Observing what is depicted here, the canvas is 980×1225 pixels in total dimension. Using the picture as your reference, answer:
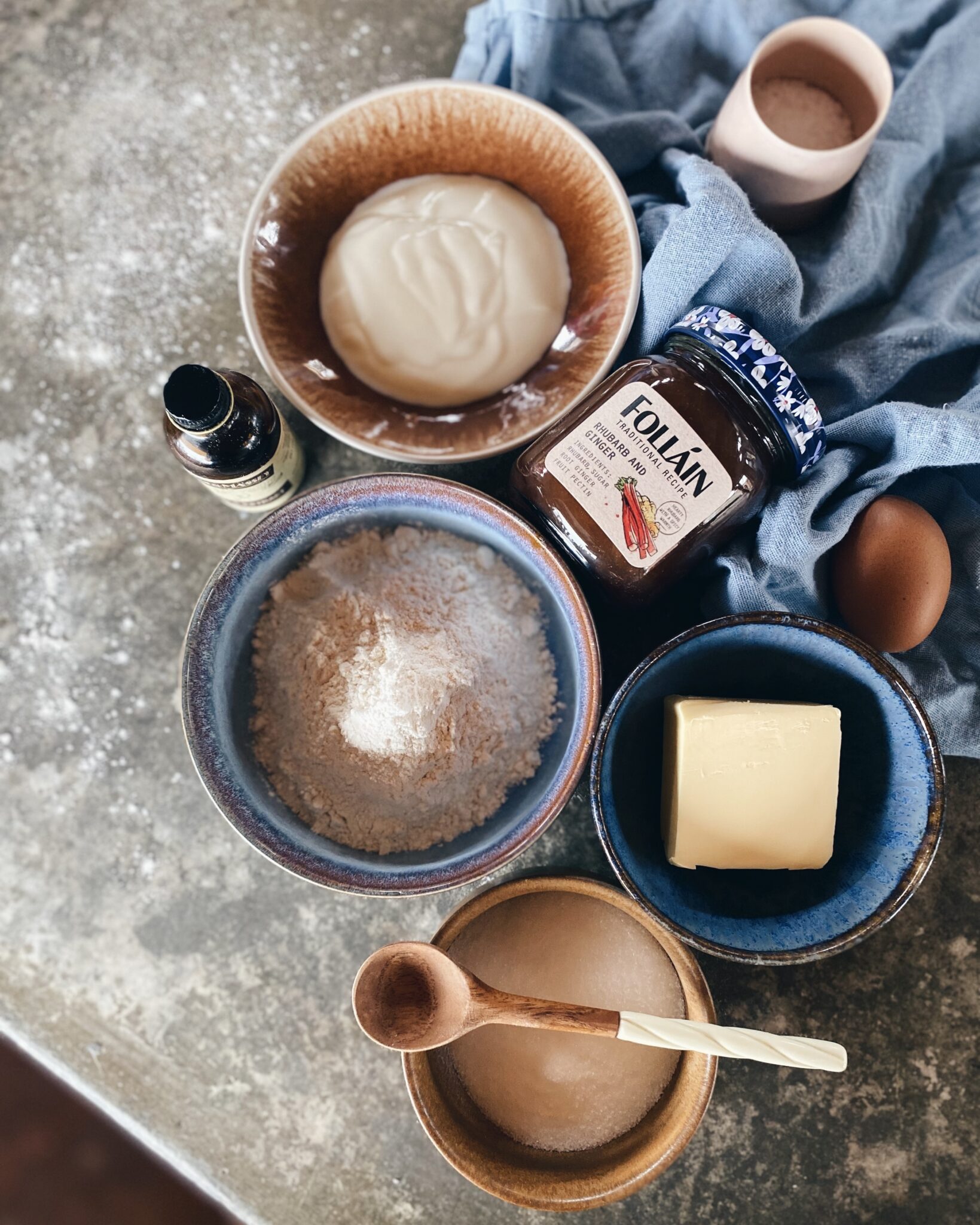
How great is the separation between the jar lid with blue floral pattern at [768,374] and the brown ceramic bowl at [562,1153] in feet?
→ 1.40

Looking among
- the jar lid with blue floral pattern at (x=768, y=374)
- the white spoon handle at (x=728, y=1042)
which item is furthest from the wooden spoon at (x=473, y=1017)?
the jar lid with blue floral pattern at (x=768, y=374)

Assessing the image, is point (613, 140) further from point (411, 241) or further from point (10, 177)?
point (10, 177)

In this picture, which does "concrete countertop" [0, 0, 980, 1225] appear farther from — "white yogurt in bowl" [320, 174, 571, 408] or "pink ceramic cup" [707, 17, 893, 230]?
"pink ceramic cup" [707, 17, 893, 230]

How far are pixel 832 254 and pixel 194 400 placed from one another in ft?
2.09

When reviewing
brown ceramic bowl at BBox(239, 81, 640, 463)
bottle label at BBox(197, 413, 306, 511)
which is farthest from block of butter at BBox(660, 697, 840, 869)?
bottle label at BBox(197, 413, 306, 511)

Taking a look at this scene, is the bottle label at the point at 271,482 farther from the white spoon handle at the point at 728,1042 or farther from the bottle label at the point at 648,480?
the white spoon handle at the point at 728,1042

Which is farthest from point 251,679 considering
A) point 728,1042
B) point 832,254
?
point 832,254

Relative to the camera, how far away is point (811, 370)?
847mm

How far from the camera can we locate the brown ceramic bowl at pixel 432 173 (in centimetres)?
77

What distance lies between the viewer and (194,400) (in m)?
0.66

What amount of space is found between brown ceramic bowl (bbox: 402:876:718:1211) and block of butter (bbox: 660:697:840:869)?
0.09 m

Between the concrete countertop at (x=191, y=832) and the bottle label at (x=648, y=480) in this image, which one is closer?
the bottle label at (x=648, y=480)

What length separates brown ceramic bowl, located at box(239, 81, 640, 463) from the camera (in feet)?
2.53

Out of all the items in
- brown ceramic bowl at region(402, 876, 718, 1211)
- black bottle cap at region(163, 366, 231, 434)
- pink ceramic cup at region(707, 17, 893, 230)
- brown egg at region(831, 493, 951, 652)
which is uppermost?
pink ceramic cup at region(707, 17, 893, 230)
